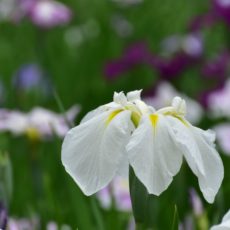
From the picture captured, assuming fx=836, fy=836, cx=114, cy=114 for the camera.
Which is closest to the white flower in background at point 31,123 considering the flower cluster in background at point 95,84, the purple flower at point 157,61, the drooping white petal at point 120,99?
the flower cluster in background at point 95,84

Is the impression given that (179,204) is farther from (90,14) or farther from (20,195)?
(90,14)

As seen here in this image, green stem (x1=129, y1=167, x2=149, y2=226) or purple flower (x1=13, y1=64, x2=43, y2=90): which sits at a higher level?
green stem (x1=129, y1=167, x2=149, y2=226)

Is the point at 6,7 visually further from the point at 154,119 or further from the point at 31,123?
the point at 154,119

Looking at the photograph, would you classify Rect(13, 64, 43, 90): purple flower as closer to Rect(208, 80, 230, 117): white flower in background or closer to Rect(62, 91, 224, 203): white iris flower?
Rect(208, 80, 230, 117): white flower in background

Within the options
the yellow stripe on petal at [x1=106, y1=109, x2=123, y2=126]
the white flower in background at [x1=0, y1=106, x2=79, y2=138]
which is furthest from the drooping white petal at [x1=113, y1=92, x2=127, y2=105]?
the white flower in background at [x1=0, y1=106, x2=79, y2=138]

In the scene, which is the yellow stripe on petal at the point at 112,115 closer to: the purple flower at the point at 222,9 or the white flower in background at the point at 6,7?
the purple flower at the point at 222,9

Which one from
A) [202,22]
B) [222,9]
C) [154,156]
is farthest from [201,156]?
[202,22]
